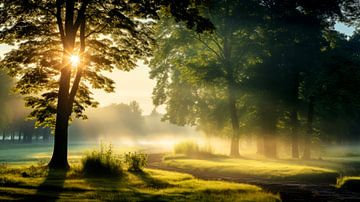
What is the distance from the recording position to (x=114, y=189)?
62.1ft

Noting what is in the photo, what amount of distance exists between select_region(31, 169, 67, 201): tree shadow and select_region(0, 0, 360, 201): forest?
45mm

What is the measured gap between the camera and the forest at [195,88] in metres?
22.6

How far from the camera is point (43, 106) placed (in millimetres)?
29516

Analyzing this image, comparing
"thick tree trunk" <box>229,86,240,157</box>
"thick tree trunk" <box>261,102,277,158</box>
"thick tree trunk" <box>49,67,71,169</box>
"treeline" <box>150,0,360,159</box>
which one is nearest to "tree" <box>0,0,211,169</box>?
"thick tree trunk" <box>49,67,71,169</box>

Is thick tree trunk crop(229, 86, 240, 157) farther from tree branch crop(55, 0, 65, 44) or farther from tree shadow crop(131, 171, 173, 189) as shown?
tree shadow crop(131, 171, 173, 189)

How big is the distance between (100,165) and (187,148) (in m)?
28.8

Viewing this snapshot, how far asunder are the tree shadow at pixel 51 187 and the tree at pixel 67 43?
3.33m

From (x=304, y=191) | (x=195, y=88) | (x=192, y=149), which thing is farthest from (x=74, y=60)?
(x=195, y=88)

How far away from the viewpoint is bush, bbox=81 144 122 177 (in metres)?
24.7

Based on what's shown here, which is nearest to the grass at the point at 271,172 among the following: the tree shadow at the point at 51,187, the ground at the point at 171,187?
the ground at the point at 171,187

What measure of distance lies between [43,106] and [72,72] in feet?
11.5

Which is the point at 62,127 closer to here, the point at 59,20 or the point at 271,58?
the point at 59,20

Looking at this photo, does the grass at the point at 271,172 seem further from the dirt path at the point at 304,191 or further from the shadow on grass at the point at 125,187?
the shadow on grass at the point at 125,187

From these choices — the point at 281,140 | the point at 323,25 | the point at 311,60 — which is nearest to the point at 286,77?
the point at 311,60
